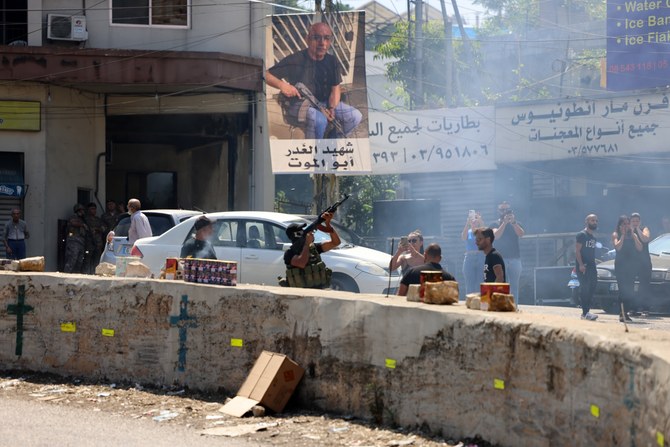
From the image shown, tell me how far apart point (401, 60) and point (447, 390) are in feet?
118

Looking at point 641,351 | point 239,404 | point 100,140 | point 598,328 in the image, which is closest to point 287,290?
point 239,404

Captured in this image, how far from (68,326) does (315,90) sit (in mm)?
11008

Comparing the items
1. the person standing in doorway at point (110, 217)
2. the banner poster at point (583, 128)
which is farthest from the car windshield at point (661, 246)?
the person standing in doorway at point (110, 217)

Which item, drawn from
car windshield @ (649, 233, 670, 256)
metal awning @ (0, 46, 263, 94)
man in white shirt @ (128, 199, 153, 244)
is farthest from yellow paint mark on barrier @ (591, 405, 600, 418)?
metal awning @ (0, 46, 263, 94)

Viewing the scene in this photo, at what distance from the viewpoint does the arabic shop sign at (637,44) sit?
2586 cm

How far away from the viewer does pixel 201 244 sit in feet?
37.7

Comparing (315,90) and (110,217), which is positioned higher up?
(315,90)

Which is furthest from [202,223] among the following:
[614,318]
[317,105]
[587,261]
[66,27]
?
[66,27]

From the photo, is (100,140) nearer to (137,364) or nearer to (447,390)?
(137,364)

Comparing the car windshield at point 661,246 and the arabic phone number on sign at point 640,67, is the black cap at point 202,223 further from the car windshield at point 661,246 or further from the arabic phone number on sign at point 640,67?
the arabic phone number on sign at point 640,67

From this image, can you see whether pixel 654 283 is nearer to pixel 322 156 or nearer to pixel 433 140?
pixel 322 156

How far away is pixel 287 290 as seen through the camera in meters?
9.33

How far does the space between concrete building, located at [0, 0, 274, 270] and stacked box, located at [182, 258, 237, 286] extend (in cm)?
1389

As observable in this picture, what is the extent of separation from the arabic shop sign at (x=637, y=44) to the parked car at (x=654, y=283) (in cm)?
899
